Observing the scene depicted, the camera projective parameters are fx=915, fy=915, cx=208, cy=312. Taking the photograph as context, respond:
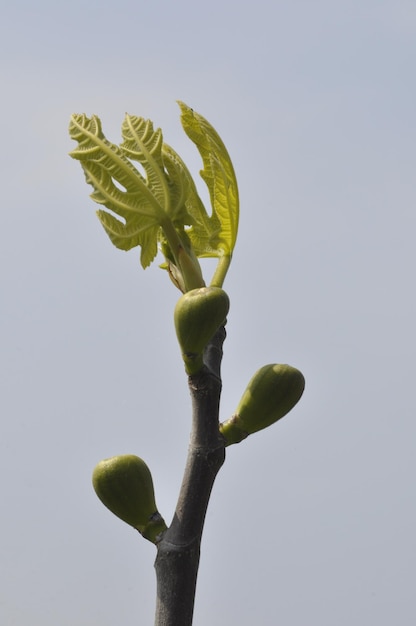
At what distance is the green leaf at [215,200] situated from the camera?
→ 1796mm

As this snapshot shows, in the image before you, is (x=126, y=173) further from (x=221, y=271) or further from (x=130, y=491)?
(x=130, y=491)

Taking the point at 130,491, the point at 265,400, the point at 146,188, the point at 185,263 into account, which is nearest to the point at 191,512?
the point at 130,491

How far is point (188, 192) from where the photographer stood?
1728mm

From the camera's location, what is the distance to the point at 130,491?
1.53m

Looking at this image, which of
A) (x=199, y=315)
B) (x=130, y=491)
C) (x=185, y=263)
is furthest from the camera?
(x=185, y=263)

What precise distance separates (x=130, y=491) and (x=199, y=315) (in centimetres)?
33

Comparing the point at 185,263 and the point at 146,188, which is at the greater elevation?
the point at 146,188

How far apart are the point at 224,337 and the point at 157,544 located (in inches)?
15.0

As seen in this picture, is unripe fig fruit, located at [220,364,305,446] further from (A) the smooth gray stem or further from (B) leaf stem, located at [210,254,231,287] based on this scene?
(B) leaf stem, located at [210,254,231,287]

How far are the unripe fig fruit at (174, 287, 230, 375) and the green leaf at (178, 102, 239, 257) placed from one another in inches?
14.3

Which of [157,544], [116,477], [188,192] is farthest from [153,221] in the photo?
[157,544]

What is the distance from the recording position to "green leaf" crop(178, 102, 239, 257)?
1796 millimetres

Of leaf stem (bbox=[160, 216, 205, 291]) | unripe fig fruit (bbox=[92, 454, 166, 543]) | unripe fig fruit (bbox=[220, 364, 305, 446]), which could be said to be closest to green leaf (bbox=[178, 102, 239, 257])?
leaf stem (bbox=[160, 216, 205, 291])

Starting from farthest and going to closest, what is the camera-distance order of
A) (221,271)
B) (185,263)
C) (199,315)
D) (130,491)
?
(221,271) < (185,263) < (130,491) < (199,315)
